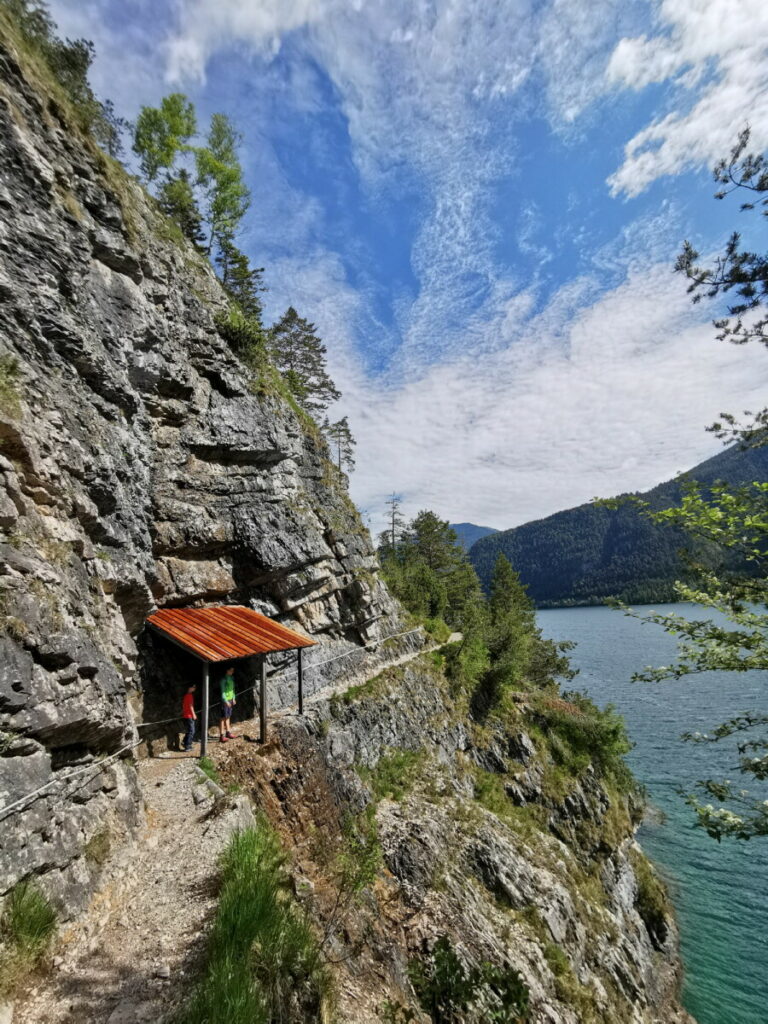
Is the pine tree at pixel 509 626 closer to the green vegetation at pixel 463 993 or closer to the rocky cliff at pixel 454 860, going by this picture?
the rocky cliff at pixel 454 860

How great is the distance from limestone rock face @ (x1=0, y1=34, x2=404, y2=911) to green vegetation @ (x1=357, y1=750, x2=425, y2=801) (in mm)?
3545

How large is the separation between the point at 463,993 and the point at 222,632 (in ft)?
30.7

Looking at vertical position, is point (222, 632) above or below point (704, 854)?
above

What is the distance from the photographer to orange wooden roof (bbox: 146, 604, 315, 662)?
39.4ft

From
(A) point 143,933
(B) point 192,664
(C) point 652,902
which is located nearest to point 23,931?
(A) point 143,933

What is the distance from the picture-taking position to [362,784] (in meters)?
14.1

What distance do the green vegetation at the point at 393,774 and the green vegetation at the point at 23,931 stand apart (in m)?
10.7

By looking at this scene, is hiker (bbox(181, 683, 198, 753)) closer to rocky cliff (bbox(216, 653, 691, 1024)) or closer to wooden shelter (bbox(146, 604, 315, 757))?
wooden shelter (bbox(146, 604, 315, 757))

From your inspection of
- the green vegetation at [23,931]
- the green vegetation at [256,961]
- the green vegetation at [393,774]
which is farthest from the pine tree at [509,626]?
the green vegetation at [23,931]

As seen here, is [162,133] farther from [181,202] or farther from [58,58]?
[58,58]

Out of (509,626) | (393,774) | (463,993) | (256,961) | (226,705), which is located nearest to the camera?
(256,961)

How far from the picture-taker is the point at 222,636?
12930mm

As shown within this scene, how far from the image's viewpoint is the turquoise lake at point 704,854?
54.3 ft

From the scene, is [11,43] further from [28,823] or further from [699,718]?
[699,718]
